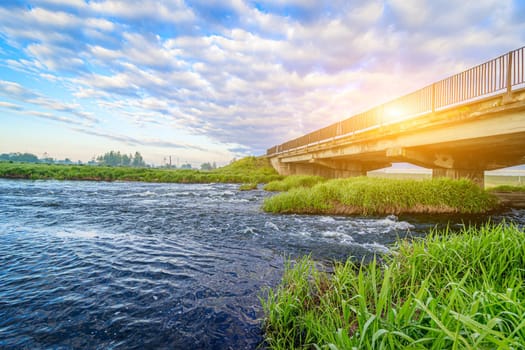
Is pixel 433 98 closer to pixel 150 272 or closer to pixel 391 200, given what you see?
pixel 391 200

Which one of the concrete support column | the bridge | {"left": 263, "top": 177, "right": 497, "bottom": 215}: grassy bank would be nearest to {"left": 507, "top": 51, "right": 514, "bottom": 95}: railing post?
the bridge

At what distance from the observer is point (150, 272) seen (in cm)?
472

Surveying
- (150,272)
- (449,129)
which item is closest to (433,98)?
(449,129)

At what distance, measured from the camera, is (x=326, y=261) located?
209 inches

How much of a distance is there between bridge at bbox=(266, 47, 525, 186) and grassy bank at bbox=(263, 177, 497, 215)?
8.17 ft

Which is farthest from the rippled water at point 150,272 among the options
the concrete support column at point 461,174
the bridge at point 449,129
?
the concrete support column at point 461,174

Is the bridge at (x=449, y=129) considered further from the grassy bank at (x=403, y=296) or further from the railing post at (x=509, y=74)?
the grassy bank at (x=403, y=296)

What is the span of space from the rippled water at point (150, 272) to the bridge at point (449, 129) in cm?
498

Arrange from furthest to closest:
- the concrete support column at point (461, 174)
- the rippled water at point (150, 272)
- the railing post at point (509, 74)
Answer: the concrete support column at point (461, 174)
the railing post at point (509, 74)
the rippled water at point (150, 272)

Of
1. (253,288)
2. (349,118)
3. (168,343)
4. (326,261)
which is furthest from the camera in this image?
(349,118)

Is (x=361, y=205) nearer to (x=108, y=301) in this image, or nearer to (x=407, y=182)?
(x=407, y=182)

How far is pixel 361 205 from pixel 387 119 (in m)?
7.91

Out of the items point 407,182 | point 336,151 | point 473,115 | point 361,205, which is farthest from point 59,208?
point 336,151

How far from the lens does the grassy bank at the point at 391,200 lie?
11.5 m
